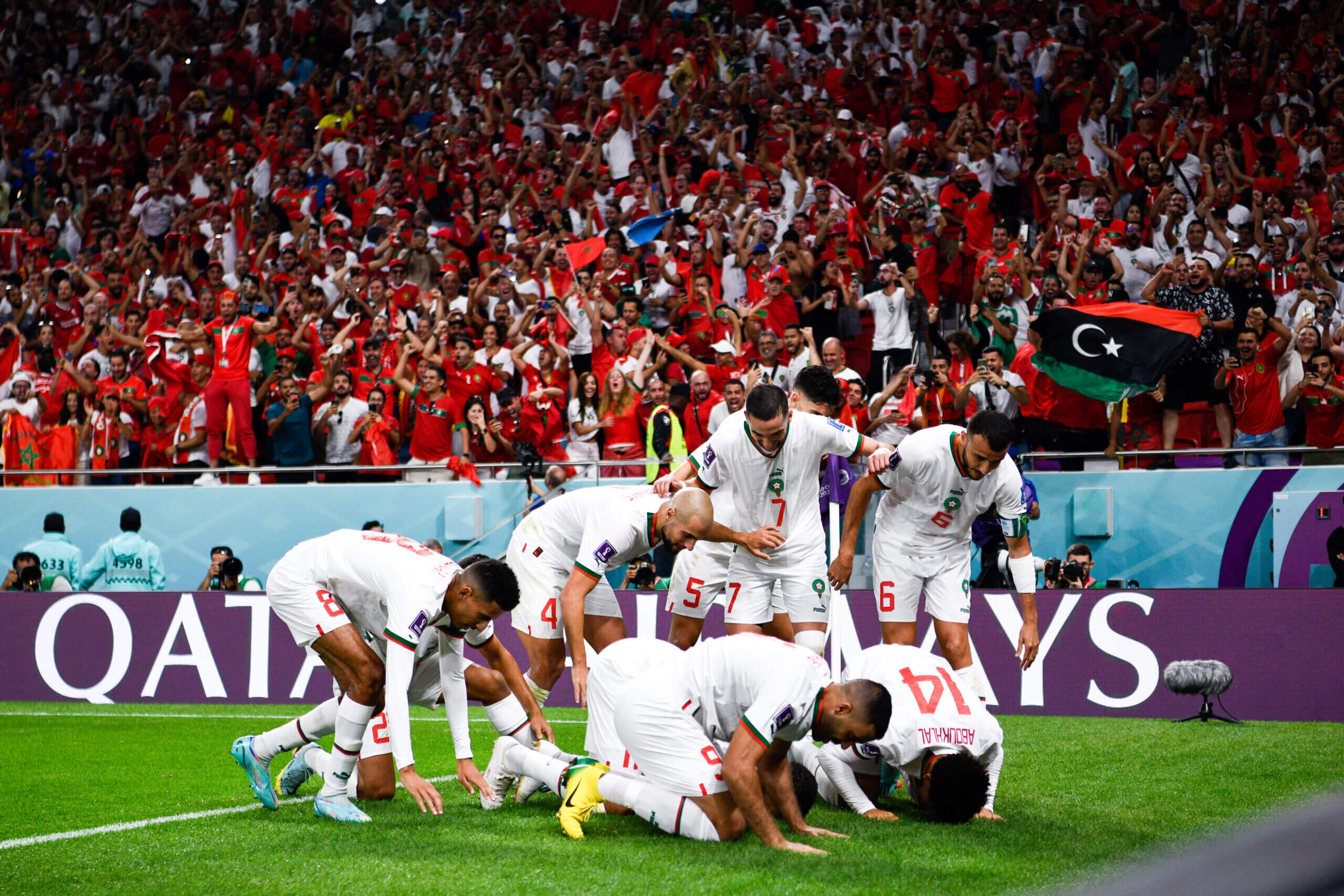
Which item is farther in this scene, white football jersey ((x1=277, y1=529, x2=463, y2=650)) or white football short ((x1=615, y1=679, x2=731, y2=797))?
white football jersey ((x1=277, y1=529, x2=463, y2=650))

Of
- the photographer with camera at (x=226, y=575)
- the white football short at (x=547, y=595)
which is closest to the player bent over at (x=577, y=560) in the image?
the white football short at (x=547, y=595)

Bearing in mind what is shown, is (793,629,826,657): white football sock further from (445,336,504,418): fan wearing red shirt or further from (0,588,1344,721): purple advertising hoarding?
(445,336,504,418): fan wearing red shirt

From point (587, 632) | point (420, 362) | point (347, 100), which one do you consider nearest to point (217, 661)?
point (420, 362)

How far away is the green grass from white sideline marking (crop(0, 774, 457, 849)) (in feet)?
0.34

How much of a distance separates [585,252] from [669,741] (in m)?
12.3

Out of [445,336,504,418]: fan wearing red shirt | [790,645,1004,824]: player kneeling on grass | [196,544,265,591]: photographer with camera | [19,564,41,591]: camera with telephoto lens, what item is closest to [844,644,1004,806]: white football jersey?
[790,645,1004,824]: player kneeling on grass

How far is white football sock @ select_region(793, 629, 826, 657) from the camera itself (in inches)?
340

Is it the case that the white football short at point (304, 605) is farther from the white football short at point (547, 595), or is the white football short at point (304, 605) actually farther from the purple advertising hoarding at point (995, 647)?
the purple advertising hoarding at point (995, 647)

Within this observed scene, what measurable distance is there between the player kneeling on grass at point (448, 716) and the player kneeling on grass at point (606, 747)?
0.22m

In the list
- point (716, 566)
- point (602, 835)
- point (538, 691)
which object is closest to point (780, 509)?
point (716, 566)

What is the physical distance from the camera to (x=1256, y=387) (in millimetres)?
13336

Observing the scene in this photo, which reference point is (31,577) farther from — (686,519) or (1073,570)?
(1073,570)

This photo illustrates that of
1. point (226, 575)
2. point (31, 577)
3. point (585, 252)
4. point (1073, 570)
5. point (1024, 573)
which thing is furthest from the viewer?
point (585, 252)

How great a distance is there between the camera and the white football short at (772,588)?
8.70m
